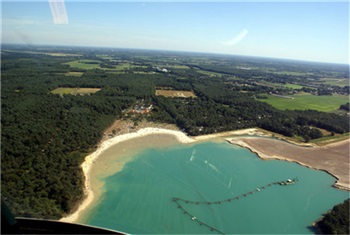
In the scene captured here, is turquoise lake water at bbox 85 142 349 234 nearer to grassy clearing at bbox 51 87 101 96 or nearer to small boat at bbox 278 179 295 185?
small boat at bbox 278 179 295 185

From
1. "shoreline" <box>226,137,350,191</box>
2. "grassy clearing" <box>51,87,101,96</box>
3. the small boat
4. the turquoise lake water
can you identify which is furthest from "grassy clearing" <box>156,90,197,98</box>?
the small boat

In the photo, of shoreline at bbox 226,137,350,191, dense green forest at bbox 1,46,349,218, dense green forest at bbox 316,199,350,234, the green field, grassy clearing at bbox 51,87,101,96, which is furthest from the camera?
the green field

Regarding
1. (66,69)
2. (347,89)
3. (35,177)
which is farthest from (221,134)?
(347,89)

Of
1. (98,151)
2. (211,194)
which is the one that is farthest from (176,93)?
(211,194)

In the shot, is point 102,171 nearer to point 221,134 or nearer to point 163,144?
point 163,144

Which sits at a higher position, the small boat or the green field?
the small boat

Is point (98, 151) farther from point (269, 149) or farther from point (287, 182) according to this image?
point (269, 149)

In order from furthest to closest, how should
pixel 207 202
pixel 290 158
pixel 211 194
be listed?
1. pixel 290 158
2. pixel 211 194
3. pixel 207 202
